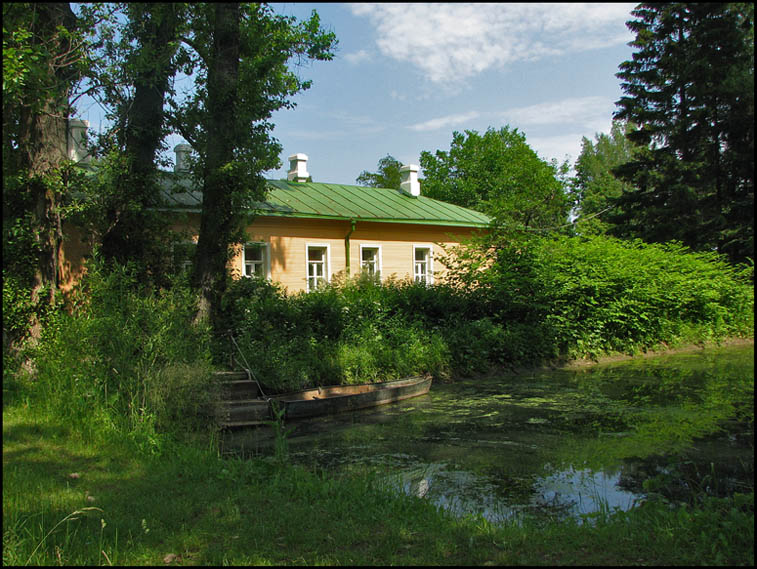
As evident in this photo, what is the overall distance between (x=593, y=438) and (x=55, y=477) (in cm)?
694

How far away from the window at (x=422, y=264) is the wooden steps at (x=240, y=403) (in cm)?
1249

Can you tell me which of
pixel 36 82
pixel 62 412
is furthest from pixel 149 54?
pixel 62 412

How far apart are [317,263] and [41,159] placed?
36.0ft

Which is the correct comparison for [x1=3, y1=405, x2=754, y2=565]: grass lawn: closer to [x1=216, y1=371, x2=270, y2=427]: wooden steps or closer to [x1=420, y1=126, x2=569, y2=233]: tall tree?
[x1=216, y1=371, x2=270, y2=427]: wooden steps

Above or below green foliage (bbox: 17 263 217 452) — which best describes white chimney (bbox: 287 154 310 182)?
above

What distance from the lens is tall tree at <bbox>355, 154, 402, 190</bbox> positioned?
6259cm

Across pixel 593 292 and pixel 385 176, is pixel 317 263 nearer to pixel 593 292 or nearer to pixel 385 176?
pixel 593 292

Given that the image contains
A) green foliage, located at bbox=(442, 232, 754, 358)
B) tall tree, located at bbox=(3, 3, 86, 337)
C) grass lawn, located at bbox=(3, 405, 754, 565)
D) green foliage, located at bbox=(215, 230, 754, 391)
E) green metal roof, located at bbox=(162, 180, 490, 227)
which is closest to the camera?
grass lawn, located at bbox=(3, 405, 754, 565)

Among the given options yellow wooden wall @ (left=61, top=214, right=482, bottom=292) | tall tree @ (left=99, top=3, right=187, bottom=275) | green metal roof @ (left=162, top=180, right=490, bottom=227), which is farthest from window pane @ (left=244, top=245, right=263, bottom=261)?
tall tree @ (left=99, top=3, right=187, bottom=275)

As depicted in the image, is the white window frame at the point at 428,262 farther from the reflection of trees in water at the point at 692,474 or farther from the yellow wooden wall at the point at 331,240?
the reflection of trees in water at the point at 692,474

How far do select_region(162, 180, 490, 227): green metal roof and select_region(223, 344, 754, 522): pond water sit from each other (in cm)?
860

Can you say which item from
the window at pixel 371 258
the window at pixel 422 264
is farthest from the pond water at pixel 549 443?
the window at pixel 422 264

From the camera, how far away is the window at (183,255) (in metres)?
15.5

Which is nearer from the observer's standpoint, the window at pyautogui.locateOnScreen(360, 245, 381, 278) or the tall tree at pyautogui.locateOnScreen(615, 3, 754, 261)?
the window at pyautogui.locateOnScreen(360, 245, 381, 278)
